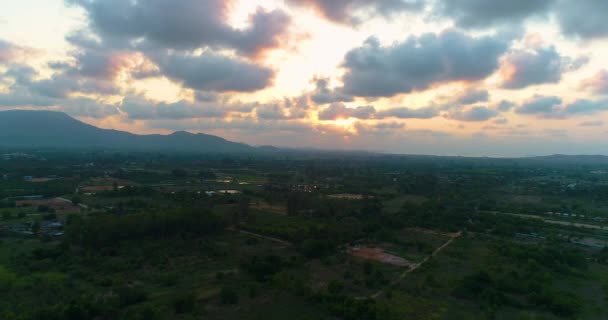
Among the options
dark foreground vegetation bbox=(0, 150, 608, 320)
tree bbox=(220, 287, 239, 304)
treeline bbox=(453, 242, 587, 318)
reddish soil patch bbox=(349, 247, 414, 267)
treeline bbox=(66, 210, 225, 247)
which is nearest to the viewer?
dark foreground vegetation bbox=(0, 150, 608, 320)

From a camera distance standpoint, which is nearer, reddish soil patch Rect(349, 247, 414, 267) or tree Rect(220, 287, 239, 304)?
tree Rect(220, 287, 239, 304)

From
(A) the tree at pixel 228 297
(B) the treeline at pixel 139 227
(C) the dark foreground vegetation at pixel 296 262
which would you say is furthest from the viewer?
(B) the treeline at pixel 139 227

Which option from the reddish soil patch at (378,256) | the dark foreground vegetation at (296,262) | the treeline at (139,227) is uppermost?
the treeline at (139,227)

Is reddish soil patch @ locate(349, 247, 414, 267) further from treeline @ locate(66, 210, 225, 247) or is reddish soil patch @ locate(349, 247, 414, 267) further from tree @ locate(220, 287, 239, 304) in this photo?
treeline @ locate(66, 210, 225, 247)

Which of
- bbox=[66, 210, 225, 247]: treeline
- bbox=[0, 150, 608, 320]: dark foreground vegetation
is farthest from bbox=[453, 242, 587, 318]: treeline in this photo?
bbox=[66, 210, 225, 247]: treeline

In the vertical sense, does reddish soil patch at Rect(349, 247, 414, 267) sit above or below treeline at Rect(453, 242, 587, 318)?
below

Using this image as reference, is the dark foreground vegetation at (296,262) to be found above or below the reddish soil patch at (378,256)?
above

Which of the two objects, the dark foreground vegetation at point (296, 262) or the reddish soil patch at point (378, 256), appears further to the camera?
the reddish soil patch at point (378, 256)

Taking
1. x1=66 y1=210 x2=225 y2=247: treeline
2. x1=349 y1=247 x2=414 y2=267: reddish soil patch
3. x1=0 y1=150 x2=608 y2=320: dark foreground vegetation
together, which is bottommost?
x1=349 y1=247 x2=414 y2=267: reddish soil patch

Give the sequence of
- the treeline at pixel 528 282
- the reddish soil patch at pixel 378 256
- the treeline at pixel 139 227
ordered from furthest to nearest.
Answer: the treeline at pixel 139 227 < the reddish soil patch at pixel 378 256 < the treeline at pixel 528 282

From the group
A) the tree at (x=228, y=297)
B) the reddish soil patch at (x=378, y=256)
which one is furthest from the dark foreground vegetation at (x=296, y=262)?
the reddish soil patch at (x=378, y=256)

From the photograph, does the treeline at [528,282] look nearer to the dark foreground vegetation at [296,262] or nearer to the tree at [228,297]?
the dark foreground vegetation at [296,262]
